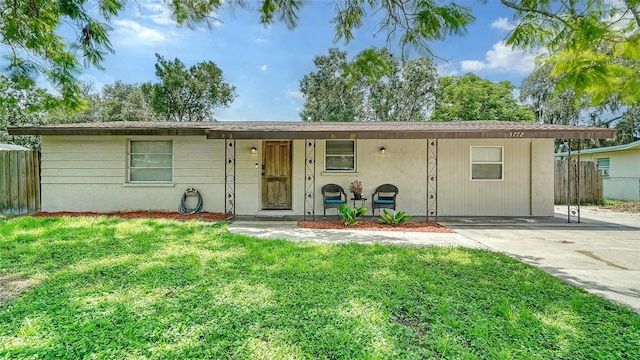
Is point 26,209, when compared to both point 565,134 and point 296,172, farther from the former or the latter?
point 565,134

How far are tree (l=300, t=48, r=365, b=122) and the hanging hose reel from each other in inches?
504

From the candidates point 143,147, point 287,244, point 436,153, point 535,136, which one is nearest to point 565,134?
point 535,136

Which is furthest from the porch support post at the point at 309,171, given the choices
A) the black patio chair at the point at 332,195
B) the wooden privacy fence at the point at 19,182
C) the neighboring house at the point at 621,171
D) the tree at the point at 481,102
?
the tree at the point at 481,102

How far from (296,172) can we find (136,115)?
20.1 metres

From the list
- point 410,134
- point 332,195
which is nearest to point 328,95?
point 332,195

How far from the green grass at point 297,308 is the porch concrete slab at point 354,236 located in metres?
0.80

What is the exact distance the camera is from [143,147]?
8656 millimetres

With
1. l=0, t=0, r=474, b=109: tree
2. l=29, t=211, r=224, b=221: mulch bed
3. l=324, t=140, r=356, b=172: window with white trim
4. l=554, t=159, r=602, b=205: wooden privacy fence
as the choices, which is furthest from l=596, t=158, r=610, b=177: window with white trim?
l=29, t=211, r=224, b=221: mulch bed

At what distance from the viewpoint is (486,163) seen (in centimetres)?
858

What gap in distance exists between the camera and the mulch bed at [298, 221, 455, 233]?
6684 millimetres

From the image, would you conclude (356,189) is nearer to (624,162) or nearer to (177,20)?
(177,20)

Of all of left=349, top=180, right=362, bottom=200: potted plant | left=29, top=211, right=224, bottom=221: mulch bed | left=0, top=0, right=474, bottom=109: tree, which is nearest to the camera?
left=0, top=0, right=474, bottom=109: tree

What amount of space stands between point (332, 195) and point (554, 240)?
5.00 m

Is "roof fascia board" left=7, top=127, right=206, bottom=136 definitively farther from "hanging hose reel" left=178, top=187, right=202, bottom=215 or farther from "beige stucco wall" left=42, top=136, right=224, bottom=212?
"hanging hose reel" left=178, top=187, right=202, bottom=215
